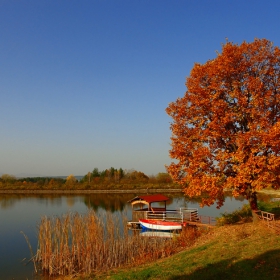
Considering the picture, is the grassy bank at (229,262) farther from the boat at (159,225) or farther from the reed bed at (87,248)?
the boat at (159,225)

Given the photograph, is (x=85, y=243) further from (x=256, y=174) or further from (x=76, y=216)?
(x=256, y=174)

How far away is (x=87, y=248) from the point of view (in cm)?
1806

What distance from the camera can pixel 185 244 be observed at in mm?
21172

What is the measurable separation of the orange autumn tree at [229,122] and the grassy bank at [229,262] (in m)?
3.08

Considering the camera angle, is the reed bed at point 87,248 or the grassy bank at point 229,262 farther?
the reed bed at point 87,248

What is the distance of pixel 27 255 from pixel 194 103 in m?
18.3

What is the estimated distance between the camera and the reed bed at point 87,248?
18219 millimetres

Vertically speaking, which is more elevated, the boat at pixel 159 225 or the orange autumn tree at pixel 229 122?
the orange autumn tree at pixel 229 122

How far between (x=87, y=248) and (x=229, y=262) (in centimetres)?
872

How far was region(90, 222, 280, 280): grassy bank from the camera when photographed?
12.0 m

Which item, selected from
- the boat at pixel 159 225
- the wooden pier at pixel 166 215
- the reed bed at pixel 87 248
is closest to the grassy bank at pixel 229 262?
the reed bed at pixel 87 248

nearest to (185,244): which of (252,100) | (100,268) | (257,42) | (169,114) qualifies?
(100,268)

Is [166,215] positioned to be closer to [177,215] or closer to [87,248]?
[177,215]

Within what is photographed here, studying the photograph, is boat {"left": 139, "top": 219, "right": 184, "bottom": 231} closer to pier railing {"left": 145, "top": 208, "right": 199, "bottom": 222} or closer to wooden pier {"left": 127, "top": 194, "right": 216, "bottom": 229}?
wooden pier {"left": 127, "top": 194, "right": 216, "bottom": 229}
